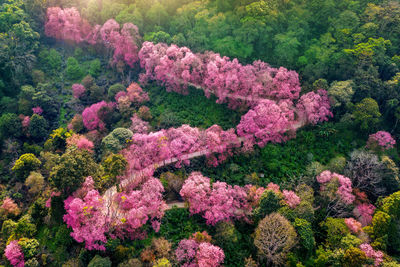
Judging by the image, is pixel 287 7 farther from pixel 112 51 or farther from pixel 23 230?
pixel 23 230

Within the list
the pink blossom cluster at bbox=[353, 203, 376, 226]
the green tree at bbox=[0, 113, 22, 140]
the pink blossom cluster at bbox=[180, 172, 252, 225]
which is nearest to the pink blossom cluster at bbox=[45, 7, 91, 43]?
the green tree at bbox=[0, 113, 22, 140]

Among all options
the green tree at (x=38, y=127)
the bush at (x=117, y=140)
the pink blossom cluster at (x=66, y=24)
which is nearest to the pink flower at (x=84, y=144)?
the bush at (x=117, y=140)

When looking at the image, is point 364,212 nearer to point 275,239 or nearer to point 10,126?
point 275,239

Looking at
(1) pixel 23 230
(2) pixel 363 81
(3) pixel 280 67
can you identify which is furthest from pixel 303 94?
(1) pixel 23 230

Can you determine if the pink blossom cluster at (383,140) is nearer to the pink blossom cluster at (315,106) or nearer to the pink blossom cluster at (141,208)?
the pink blossom cluster at (315,106)

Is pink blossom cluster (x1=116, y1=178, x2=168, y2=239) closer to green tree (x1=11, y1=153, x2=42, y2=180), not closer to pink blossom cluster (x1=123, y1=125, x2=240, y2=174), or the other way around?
pink blossom cluster (x1=123, y1=125, x2=240, y2=174)

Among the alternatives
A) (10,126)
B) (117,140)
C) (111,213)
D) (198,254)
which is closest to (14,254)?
(111,213)

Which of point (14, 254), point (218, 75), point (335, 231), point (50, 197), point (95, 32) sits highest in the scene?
point (218, 75)
